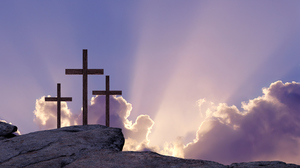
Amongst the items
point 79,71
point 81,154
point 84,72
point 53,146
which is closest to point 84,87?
point 84,72

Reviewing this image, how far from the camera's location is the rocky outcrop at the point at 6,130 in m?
8.01

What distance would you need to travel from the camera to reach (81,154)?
512 cm

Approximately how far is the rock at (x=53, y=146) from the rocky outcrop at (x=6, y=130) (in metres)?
1.76

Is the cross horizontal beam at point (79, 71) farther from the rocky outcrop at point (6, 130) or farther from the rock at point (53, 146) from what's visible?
the rock at point (53, 146)

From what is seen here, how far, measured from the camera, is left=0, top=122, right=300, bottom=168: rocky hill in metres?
4.34

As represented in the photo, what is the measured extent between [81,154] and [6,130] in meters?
3.99

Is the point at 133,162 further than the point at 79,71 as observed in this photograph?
No

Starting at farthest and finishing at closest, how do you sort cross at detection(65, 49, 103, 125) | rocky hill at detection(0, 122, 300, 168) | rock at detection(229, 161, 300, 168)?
cross at detection(65, 49, 103, 125) → rocky hill at detection(0, 122, 300, 168) → rock at detection(229, 161, 300, 168)

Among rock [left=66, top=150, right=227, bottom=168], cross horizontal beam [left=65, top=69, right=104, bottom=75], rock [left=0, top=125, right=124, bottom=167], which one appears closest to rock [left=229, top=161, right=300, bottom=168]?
rock [left=66, top=150, right=227, bottom=168]

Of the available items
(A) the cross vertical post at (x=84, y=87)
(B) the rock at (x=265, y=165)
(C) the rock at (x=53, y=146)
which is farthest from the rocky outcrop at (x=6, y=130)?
(B) the rock at (x=265, y=165)

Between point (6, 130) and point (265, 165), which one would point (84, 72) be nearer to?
point (6, 130)

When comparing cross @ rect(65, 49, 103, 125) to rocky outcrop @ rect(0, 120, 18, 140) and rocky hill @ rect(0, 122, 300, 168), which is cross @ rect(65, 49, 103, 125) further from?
rocky hill @ rect(0, 122, 300, 168)

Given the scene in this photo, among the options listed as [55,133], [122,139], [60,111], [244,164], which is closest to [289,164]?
[244,164]

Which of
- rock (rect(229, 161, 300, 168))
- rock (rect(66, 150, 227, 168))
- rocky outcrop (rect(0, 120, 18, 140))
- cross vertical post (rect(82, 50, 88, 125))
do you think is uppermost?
cross vertical post (rect(82, 50, 88, 125))
